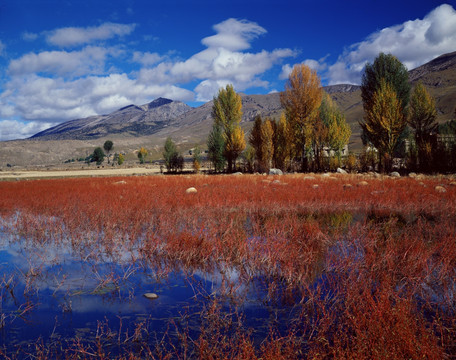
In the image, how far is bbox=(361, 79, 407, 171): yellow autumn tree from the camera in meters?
26.9

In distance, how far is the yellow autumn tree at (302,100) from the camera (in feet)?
98.2

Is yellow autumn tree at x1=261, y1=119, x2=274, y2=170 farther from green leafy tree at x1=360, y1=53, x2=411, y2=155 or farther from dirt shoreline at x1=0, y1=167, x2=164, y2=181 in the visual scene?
dirt shoreline at x1=0, y1=167, x2=164, y2=181

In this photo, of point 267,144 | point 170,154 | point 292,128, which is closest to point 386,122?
point 292,128

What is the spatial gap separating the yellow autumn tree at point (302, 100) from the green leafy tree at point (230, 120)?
7.89 meters

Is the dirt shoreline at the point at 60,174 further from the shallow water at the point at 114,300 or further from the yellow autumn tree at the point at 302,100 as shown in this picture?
the shallow water at the point at 114,300

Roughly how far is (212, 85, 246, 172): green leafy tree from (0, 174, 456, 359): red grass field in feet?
78.5

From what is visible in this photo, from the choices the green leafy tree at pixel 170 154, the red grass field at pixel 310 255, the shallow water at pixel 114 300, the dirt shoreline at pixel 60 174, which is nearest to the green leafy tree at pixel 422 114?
the red grass field at pixel 310 255

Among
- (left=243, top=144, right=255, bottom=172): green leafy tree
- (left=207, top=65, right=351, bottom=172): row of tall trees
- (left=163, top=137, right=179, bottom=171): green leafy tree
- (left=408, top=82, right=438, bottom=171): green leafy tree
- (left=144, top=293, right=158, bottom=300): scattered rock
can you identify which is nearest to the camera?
(left=144, top=293, right=158, bottom=300): scattered rock

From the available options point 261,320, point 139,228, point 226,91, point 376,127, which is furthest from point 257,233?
point 226,91

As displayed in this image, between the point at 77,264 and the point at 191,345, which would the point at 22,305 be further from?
the point at 191,345

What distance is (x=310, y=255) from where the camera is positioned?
5.66 meters

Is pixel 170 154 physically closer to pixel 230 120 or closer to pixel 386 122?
pixel 230 120

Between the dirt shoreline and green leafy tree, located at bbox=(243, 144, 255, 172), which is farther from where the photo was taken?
the dirt shoreline

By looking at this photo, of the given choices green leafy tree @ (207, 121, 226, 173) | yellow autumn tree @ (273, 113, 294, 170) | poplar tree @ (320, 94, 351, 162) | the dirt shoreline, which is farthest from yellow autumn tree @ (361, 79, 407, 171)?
the dirt shoreline
